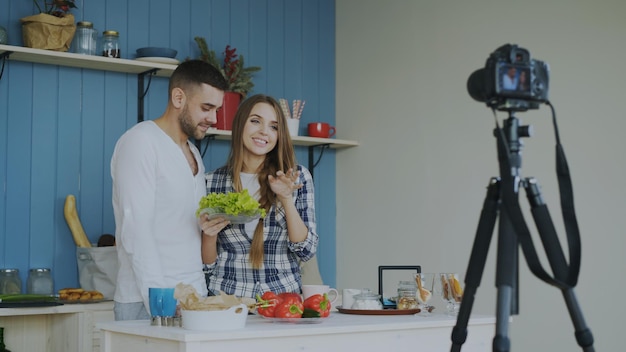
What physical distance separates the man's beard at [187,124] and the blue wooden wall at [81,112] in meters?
1.25

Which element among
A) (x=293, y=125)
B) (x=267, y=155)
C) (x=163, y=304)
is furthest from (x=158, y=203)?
(x=293, y=125)

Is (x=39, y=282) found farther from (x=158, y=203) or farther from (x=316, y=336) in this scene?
(x=316, y=336)

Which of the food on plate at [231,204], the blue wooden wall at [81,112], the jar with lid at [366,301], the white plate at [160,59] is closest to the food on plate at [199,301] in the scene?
the food on plate at [231,204]

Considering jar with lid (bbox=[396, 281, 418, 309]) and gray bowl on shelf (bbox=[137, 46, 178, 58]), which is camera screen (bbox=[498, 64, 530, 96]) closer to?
jar with lid (bbox=[396, 281, 418, 309])

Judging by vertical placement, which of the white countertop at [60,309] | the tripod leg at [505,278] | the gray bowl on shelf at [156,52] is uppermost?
the gray bowl on shelf at [156,52]

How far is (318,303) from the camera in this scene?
2.28 meters

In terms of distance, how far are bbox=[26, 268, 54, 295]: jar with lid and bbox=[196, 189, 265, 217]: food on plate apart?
1.43m

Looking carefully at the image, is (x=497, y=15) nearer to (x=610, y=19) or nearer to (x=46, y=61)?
(x=610, y=19)

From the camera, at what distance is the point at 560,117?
11.1 ft

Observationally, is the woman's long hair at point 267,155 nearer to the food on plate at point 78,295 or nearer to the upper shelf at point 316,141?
the food on plate at point 78,295

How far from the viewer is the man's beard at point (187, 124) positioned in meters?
2.75

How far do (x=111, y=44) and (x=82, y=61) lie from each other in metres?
0.16

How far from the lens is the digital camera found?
1569 millimetres

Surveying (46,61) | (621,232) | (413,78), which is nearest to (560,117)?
(621,232)
